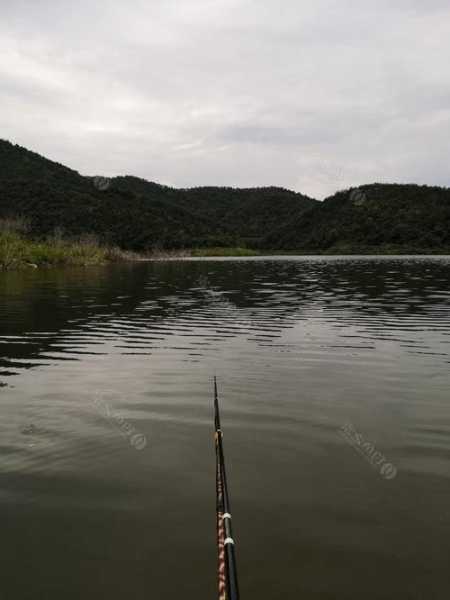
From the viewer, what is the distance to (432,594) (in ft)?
13.6

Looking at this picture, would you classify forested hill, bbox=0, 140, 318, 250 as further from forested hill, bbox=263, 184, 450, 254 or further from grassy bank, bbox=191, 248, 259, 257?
forested hill, bbox=263, 184, 450, 254

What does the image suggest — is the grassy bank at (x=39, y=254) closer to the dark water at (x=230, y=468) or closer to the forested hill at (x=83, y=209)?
the forested hill at (x=83, y=209)

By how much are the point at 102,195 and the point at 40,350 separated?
538ft

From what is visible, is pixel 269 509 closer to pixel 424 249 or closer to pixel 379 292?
pixel 379 292

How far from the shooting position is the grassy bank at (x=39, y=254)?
66.4 meters

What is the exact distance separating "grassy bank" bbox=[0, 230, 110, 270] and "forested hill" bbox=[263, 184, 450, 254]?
101742 mm

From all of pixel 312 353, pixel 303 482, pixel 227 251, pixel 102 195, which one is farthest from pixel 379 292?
pixel 102 195

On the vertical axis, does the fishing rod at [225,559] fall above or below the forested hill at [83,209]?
below

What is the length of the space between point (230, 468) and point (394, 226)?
590 ft

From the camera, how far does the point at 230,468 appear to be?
6.61 m

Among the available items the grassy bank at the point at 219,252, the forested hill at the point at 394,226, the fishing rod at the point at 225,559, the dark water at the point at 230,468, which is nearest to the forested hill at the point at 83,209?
the grassy bank at the point at 219,252

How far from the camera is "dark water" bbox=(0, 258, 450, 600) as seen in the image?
4.46m

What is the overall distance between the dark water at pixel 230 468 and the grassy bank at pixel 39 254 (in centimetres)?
5509

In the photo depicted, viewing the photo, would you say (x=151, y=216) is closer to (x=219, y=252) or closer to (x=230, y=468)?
→ (x=219, y=252)
